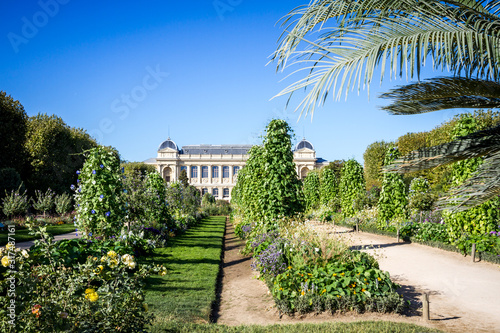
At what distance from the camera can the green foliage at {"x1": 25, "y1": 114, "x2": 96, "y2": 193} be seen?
21031 millimetres

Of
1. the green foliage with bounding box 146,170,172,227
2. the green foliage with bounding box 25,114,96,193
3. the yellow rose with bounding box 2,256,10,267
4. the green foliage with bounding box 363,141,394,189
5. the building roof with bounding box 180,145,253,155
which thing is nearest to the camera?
the yellow rose with bounding box 2,256,10,267

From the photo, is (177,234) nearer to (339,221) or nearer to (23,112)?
(339,221)

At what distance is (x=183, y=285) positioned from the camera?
6000mm

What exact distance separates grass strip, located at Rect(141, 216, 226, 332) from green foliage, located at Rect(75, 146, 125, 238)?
1.30 m

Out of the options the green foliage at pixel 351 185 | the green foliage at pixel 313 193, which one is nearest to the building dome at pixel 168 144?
the green foliage at pixel 313 193

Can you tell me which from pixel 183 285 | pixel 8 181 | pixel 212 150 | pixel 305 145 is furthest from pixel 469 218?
pixel 212 150

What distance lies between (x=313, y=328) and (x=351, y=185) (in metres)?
13.6

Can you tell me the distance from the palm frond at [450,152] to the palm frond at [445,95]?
1.02ft

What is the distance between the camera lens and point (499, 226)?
27.7ft

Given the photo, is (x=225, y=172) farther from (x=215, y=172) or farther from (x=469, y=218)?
(x=469, y=218)

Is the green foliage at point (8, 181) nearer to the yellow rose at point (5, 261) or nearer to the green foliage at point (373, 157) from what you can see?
the yellow rose at point (5, 261)

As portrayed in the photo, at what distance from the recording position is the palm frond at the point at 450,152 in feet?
10.5

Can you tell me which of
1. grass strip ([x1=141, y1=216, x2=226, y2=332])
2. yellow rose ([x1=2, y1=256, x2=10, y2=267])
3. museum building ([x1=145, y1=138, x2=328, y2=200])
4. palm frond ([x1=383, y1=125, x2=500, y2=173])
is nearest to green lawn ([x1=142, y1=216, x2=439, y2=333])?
grass strip ([x1=141, y1=216, x2=226, y2=332])

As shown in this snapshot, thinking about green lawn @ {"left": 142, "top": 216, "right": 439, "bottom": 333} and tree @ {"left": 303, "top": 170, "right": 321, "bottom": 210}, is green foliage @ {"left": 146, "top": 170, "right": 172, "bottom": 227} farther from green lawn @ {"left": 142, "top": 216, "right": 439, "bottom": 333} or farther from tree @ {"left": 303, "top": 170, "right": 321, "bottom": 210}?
tree @ {"left": 303, "top": 170, "right": 321, "bottom": 210}
